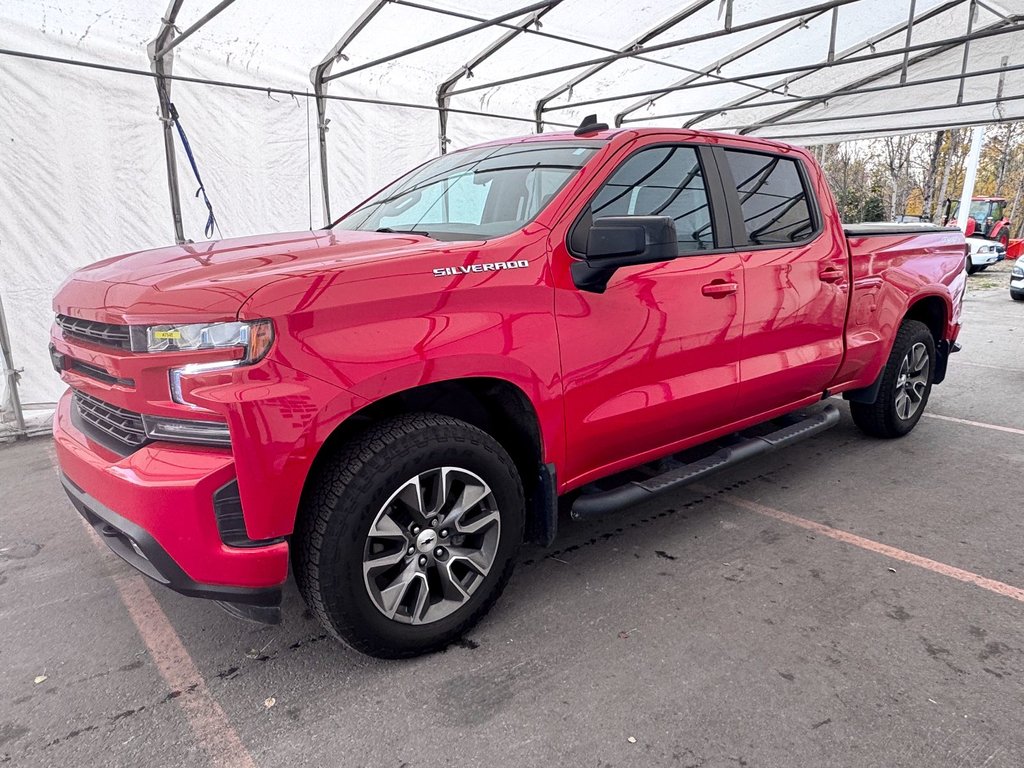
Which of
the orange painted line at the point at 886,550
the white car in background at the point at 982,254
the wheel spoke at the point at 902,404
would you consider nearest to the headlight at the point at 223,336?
the orange painted line at the point at 886,550

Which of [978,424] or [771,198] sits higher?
[771,198]

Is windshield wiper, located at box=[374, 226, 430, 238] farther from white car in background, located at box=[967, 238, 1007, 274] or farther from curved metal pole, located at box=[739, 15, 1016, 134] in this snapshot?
white car in background, located at box=[967, 238, 1007, 274]

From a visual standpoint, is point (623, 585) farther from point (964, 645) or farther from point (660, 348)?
point (964, 645)

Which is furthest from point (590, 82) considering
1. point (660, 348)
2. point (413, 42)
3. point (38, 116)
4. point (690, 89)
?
point (660, 348)

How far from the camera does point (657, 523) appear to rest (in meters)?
3.50

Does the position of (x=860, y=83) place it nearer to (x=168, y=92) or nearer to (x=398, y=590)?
(x=168, y=92)

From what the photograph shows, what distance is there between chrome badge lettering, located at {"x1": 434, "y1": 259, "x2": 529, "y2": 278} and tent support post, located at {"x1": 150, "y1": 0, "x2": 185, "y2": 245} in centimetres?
463

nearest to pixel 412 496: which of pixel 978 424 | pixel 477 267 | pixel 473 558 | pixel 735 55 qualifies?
pixel 473 558

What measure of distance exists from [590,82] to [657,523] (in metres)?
8.26

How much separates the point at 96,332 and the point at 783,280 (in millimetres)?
3045

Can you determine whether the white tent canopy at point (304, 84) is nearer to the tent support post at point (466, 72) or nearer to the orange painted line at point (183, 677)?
the tent support post at point (466, 72)

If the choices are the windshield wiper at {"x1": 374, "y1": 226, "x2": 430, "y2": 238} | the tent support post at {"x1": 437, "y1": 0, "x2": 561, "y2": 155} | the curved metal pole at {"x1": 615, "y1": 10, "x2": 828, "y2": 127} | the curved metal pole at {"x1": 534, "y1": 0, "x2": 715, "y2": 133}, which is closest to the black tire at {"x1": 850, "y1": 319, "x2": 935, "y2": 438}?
the windshield wiper at {"x1": 374, "y1": 226, "x2": 430, "y2": 238}

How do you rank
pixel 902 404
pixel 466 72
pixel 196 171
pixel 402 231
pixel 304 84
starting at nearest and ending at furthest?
pixel 402 231, pixel 902 404, pixel 196 171, pixel 304 84, pixel 466 72

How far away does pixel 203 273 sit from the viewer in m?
2.11
